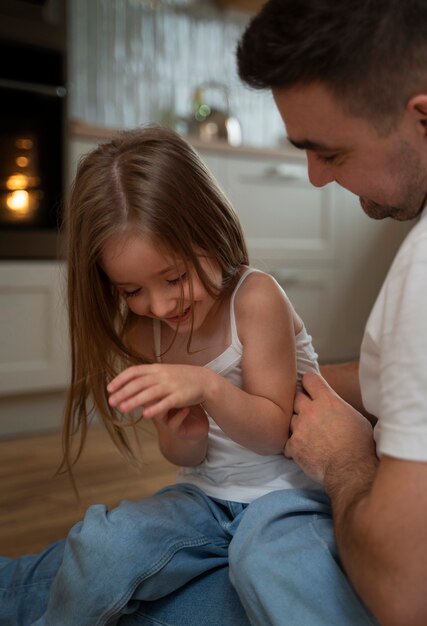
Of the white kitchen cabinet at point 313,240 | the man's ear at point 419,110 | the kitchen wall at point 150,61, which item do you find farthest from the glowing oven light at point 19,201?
the man's ear at point 419,110

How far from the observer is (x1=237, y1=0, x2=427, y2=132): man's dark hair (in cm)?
72

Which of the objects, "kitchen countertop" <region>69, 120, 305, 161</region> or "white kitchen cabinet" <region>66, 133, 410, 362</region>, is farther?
"white kitchen cabinet" <region>66, 133, 410, 362</region>

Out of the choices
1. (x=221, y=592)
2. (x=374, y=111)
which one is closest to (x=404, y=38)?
(x=374, y=111)

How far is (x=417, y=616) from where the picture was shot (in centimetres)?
66

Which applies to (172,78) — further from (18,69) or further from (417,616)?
(417,616)

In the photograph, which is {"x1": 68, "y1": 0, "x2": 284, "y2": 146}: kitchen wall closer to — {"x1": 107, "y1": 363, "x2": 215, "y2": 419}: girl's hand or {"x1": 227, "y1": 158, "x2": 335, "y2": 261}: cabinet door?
{"x1": 227, "y1": 158, "x2": 335, "y2": 261}: cabinet door

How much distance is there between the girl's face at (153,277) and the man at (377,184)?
11.3 inches

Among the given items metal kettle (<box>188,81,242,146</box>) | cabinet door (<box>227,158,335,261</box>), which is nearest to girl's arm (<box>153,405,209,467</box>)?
cabinet door (<box>227,158,335,261</box>)

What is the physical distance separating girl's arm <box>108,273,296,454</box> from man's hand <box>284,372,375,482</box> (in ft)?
0.10

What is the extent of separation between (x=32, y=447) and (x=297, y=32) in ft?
6.46

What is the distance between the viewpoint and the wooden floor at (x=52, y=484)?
1676 millimetres

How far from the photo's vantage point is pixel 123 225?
1.07 meters

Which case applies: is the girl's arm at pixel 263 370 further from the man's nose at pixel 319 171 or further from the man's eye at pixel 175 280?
the man's nose at pixel 319 171

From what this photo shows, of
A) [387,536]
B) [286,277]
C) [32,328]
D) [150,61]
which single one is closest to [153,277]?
[387,536]
